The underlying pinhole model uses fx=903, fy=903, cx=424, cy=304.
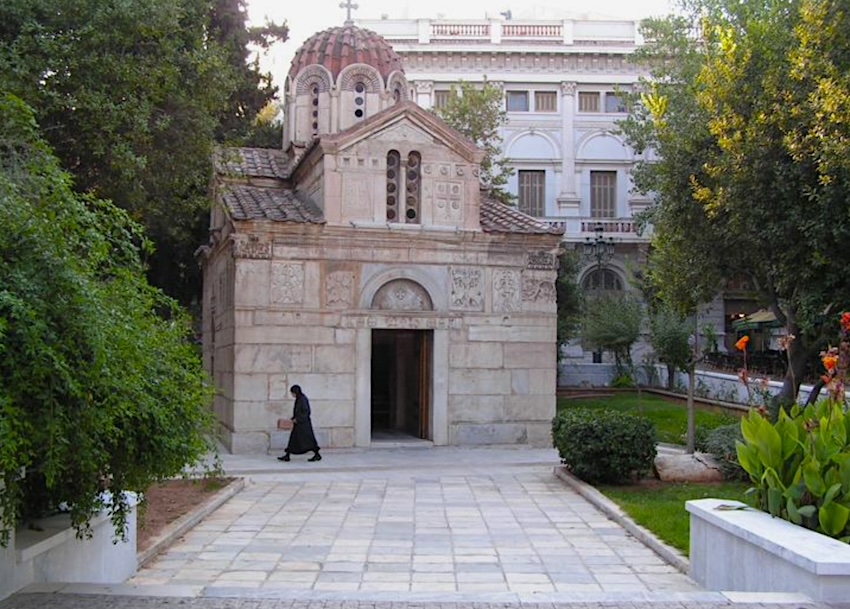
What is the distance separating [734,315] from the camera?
40938mm

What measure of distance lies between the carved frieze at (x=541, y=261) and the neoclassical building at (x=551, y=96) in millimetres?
22352

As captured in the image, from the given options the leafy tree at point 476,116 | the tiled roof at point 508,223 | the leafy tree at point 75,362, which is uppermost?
the leafy tree at point 476,116

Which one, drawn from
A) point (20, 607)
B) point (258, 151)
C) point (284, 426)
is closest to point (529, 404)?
point (284, 426)

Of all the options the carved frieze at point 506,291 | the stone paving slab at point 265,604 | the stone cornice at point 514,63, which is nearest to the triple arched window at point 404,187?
the carved frieze at point 506,291

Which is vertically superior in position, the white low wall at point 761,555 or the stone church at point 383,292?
the stone church at point 383,292

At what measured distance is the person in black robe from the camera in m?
15.7

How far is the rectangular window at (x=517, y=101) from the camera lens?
41.3m

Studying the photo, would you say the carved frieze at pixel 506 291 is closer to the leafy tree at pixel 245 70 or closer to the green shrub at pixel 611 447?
the green shrub at pixel 611 447

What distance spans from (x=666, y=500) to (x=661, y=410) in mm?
→ 15299

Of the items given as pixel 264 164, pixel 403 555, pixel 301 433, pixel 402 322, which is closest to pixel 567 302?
pixel 264 164

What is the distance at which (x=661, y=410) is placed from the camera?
26.3m

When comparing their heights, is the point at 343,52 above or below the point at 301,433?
above

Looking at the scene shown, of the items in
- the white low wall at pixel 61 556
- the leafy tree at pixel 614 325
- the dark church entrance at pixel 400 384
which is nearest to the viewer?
the white low wall at pixel 61 556

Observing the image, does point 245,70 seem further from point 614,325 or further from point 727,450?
point 727,450
